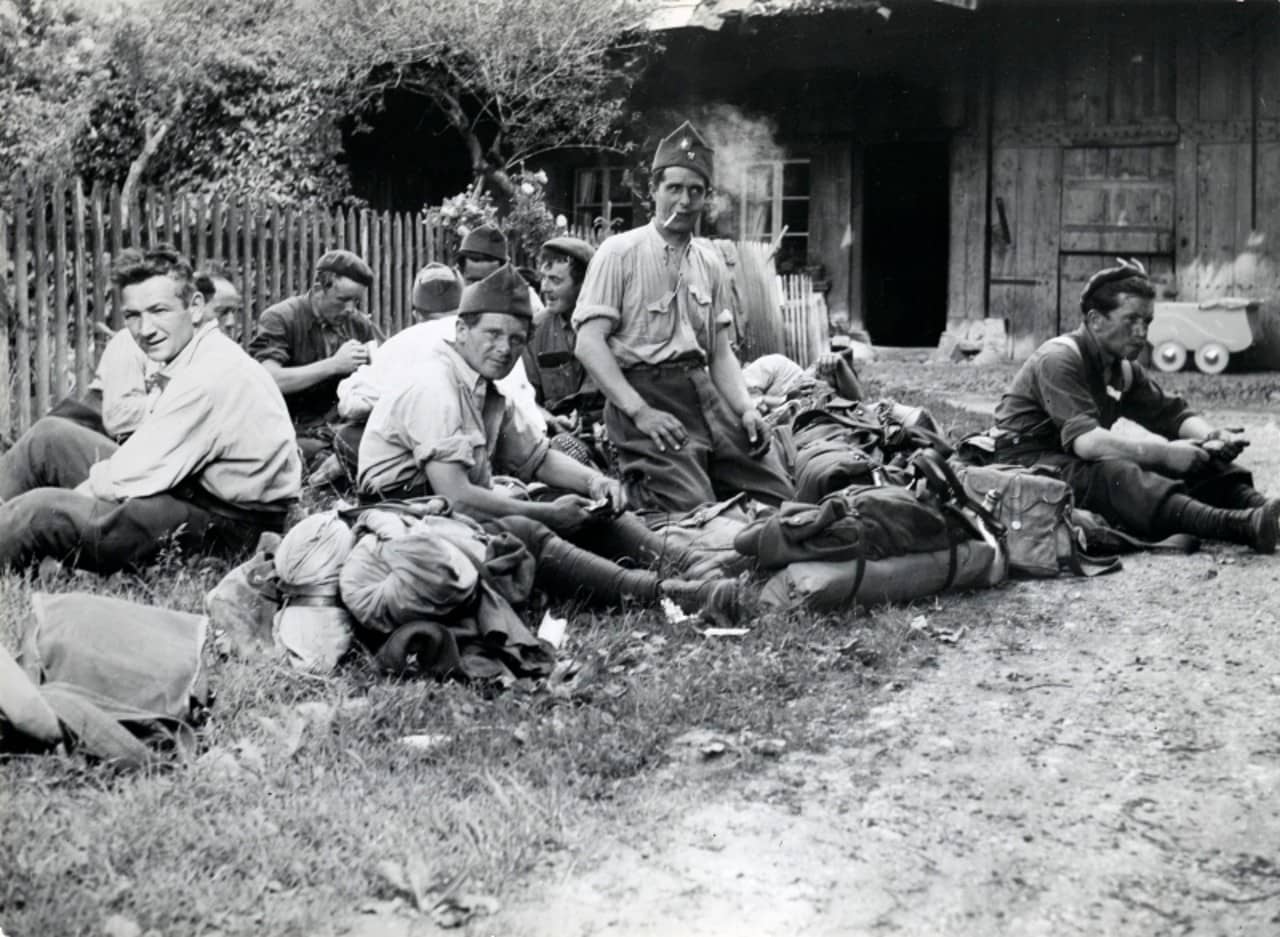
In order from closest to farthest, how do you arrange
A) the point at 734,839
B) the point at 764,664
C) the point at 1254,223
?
the point at 734,839
the point at 764,664
the point at 1254,223

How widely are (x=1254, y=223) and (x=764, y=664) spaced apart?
41.3ft

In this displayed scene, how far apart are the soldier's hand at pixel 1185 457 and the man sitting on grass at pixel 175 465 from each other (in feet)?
13.5

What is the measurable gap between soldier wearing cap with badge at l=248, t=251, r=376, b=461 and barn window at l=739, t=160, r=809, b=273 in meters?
10.5

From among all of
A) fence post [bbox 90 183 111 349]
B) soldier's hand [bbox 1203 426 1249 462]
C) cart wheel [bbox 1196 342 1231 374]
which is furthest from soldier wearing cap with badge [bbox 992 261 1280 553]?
cart wheel [bbox 1196 342 1231 374]

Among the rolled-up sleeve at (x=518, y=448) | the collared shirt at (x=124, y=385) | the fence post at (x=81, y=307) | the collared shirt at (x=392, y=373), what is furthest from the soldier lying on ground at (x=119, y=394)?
the fence post at (x=81, y=307)

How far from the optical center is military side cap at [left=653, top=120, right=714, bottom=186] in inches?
253

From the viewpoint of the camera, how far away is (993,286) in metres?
16.8

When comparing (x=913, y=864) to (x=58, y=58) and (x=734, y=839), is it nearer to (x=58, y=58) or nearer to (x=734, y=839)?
(x=734, y=839)

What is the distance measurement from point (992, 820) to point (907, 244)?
60.0 ft

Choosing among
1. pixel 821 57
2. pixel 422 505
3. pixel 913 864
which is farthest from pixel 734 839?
pixel 821 57

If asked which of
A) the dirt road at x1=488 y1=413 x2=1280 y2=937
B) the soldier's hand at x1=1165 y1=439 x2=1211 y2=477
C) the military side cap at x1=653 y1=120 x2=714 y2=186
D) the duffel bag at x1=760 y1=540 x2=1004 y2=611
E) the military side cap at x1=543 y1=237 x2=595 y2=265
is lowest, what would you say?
the dirt road at x1=488 y1=413 x2=1280 y2=937

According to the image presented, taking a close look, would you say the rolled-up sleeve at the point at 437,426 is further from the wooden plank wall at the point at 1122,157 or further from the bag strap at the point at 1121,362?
the wooden plank wall at the point at 1122,157

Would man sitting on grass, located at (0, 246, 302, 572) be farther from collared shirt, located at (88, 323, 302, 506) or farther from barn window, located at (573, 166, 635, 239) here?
barn window, located at (573, 166, 635, 239)

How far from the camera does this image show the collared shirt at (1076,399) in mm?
7008
